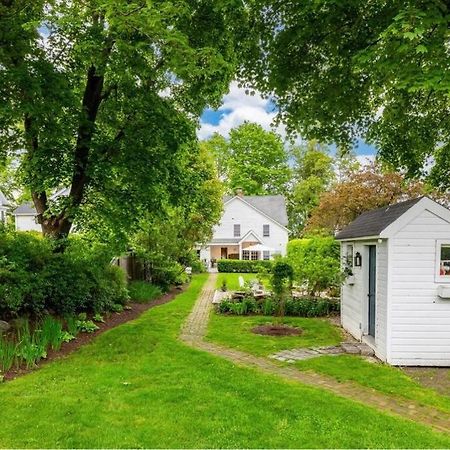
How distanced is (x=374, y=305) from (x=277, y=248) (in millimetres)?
30129

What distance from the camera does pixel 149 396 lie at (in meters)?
5.75

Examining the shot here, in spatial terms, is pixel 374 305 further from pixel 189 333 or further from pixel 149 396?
pixel 149 396

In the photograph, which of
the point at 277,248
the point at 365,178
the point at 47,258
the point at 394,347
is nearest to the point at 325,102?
the point at 394,347

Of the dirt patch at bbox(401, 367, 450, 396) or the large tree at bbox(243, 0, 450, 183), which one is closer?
the large tree at bbox(243, 0, 450, 183)

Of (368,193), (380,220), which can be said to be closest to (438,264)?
(380,220)

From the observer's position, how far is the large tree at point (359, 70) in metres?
5.82

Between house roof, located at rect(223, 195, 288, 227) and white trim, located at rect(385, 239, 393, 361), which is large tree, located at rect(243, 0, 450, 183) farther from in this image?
house roof, located at rect(223, 195, 288, 227)

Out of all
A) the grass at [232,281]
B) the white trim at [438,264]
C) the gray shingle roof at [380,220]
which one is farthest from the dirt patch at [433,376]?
the grass at [232,281]

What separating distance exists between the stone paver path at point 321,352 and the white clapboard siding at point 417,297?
3.06ft

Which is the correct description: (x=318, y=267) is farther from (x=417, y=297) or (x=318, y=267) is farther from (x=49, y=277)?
(x=49, y=277)

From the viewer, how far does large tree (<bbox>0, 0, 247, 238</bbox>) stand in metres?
7.66

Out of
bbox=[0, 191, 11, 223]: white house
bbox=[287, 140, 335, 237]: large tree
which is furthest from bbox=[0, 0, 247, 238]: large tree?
bbox=[287, 140, 335, 237]: large tree

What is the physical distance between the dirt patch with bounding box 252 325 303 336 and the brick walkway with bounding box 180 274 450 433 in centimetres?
158

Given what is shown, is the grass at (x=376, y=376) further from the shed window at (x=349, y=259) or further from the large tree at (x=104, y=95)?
the large tree at (x=104, y=95)
